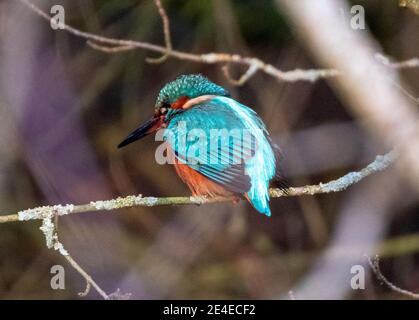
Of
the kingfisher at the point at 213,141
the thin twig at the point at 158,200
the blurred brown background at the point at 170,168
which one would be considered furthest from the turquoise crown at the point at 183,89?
the blurred brown background at the point at 170,168

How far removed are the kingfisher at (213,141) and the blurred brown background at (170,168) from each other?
0.84 metres

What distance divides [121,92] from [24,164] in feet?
1.97

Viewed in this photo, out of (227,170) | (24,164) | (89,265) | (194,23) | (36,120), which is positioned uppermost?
(194,23)

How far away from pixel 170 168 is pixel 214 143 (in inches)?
57.2

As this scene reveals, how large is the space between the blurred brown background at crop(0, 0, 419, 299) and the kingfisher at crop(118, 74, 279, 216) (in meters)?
0.84

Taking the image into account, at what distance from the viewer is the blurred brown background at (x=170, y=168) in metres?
3.38

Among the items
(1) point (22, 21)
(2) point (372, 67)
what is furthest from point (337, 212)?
(1) point (22, 21)

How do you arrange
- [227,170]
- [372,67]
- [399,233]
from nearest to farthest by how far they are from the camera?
[227,170] → [372,67] → [399,233]

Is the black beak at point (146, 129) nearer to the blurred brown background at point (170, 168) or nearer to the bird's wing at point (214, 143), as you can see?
the bird's wing at point (214, 143)

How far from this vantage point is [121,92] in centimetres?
365

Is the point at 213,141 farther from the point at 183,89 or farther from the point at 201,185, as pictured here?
the point at 183,89

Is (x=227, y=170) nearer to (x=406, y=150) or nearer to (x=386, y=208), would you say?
(x=406, y=150)

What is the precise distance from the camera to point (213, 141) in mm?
2332

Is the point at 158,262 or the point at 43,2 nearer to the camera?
the point at 43,2
